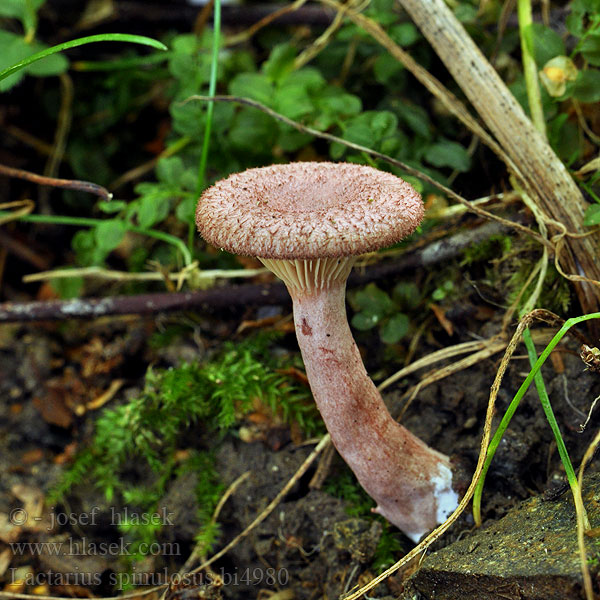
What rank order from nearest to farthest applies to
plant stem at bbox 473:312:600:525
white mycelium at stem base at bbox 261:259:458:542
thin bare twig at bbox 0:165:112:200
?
plant stem at bbox 473:312:600:525, white mycelium at stem base at bbox 261:259:458:542, thin bare twig at bbox 0:165:112:200

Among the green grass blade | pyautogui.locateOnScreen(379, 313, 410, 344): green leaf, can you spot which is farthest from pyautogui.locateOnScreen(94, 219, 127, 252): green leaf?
pyautogui.locateOnScreen(379, 313, 410, 344): green leaf

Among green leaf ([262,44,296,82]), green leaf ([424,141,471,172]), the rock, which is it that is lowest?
the rock

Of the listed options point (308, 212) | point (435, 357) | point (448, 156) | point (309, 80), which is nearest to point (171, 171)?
point (309, 80)

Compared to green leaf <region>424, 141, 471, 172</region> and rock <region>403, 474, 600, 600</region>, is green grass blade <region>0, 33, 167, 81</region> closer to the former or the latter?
green leaf <region>424, 141, 471, 172</region>

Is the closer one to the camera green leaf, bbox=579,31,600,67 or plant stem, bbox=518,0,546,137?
green leaf, bbox=579,31,600,67

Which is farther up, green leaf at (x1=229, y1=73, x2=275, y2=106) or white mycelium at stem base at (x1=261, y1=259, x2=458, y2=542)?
green leaf at (x1=229, y1=73, x2=275, y2=106)

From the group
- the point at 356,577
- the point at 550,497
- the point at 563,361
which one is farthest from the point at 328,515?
the point at 563,361

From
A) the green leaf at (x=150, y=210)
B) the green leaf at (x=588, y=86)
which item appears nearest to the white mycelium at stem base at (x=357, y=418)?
the green leaf at (x=150, y=210)

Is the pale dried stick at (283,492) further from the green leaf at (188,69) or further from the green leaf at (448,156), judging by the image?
the green leaf at (188,69)
